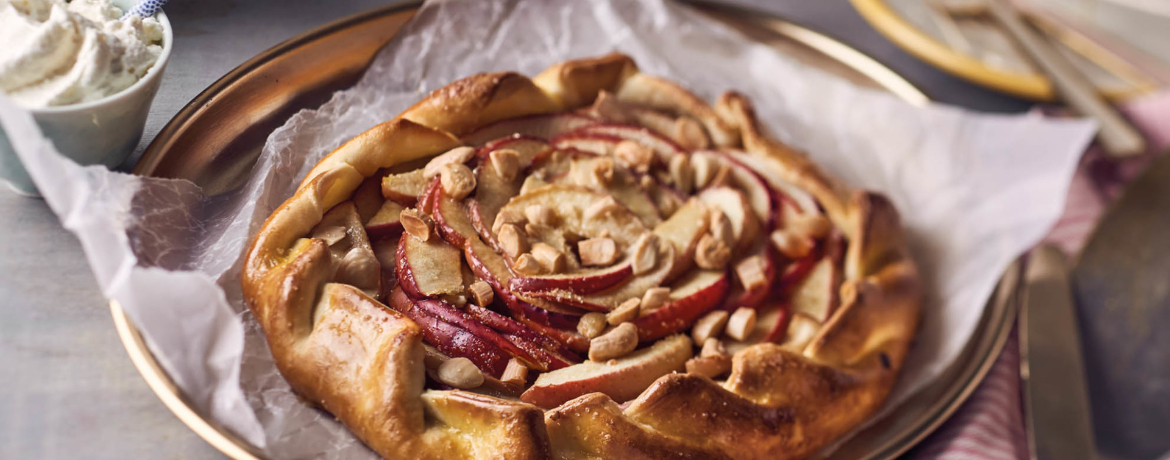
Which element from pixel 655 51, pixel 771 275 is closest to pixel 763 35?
pixel 655 51

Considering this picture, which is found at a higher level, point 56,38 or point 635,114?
point 56,38

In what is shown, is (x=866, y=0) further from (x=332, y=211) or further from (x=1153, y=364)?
(x=332, y=211)

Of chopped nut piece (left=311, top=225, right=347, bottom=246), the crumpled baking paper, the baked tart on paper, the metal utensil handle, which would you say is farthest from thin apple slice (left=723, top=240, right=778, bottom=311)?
the metal utensil handle

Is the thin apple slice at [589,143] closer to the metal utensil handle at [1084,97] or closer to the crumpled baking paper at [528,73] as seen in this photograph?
the crumpled baking paper at [528,73]

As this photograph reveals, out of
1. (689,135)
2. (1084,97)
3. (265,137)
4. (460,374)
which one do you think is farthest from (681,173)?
(1084,97)

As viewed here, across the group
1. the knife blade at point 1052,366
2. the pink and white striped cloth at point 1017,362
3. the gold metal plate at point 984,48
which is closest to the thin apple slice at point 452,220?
the pink and white striped cloth at point 1017,362

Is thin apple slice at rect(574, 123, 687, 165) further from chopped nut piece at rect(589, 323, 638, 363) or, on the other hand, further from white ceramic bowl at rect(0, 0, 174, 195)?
white ceramic bowl at rect(0, 0, 174, 195)
